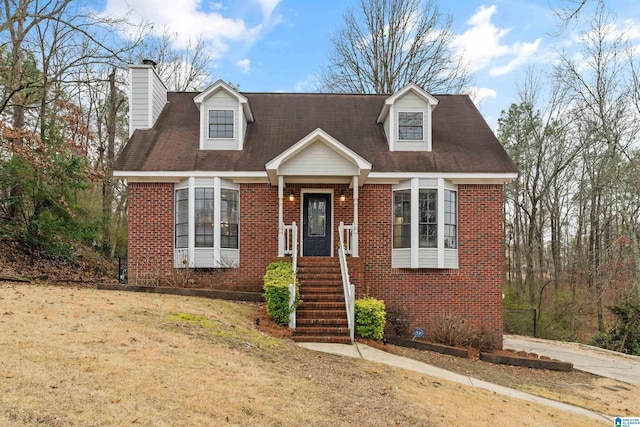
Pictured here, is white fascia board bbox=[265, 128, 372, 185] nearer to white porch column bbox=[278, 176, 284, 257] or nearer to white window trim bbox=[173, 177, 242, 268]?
white porch column bbox=[278, 176, 284, 257]

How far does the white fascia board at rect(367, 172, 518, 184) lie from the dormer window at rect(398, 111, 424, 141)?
1596mm

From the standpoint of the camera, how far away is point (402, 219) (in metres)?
14.1

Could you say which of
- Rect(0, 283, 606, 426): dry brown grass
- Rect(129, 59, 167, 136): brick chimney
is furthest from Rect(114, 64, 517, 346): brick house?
Rect(0, 283, 606, 426): dry brown grass

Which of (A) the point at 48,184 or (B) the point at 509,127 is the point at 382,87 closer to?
(B) the point at 509,127

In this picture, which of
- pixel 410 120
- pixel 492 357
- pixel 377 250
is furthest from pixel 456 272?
pixel 410 120

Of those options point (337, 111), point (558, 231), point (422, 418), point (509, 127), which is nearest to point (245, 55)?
point (337, 111)

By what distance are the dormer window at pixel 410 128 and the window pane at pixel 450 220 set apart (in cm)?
220

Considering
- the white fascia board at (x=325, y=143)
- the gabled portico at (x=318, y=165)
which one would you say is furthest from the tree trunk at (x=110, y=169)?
the white fascia board at (x=325, y=143)

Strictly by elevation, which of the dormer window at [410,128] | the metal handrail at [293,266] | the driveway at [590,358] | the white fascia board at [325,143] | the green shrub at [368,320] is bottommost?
the driveway at [590,358]

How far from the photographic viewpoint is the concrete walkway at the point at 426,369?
311 inches

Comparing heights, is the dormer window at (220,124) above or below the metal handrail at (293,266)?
above

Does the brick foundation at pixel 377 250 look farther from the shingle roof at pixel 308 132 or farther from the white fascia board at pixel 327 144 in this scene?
the white fascia board at pixel 327 144

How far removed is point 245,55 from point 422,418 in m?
18.6

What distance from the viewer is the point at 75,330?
7.31 meters
